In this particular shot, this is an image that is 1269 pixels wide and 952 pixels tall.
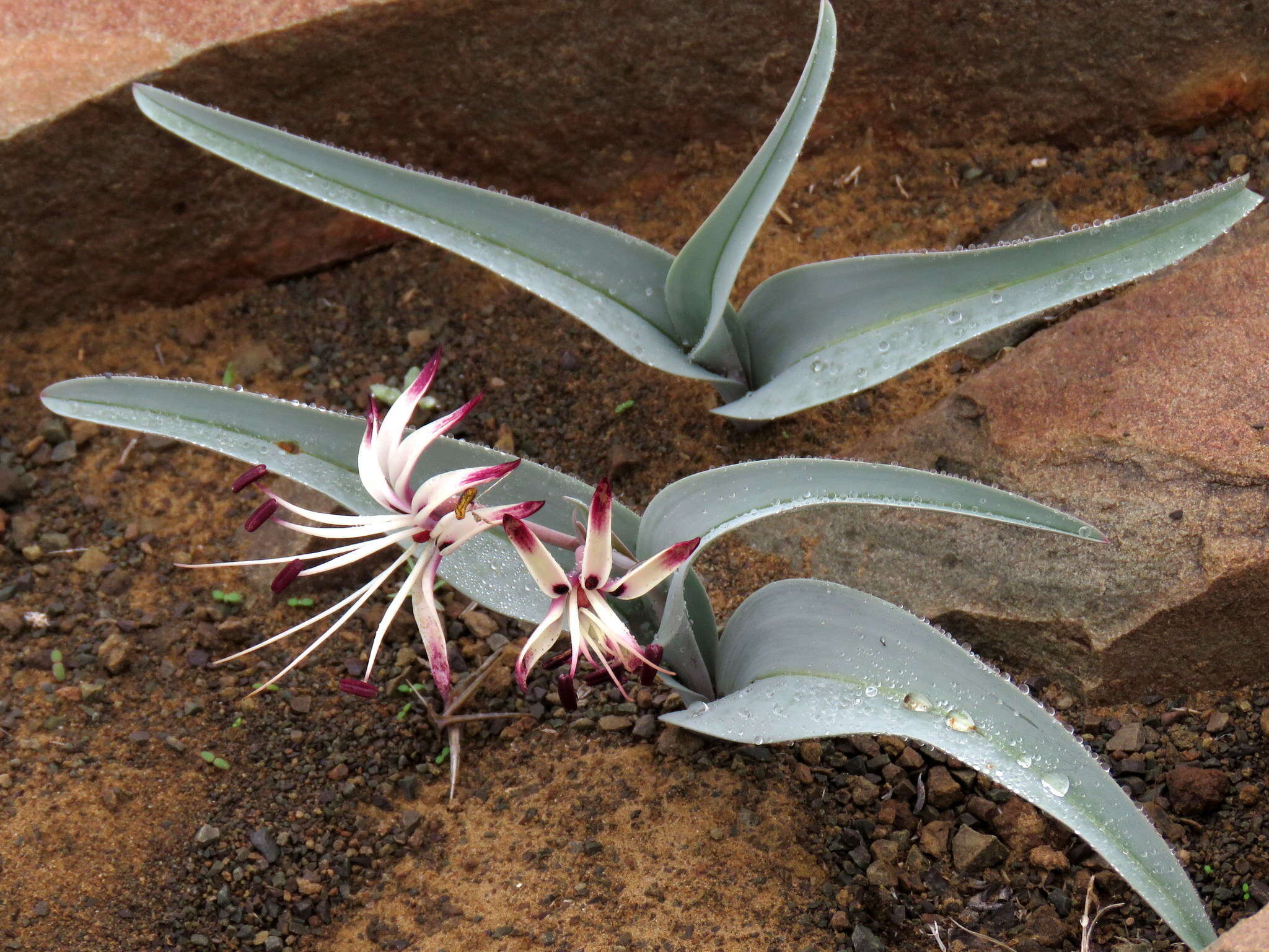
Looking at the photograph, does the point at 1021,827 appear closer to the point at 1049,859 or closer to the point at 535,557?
the point at 1049,859

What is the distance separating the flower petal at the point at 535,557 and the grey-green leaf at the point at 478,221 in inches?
22.0

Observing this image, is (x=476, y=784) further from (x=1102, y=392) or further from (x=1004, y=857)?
(x=1102, y=392)

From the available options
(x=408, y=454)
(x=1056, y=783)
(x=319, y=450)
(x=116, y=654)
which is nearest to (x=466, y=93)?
(x=319, y=450)

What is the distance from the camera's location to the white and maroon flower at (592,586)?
1.01 metres

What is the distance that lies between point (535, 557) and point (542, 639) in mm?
105

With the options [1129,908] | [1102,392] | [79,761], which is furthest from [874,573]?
[79,761]

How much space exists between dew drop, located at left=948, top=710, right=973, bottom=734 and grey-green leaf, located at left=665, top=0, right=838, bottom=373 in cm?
57

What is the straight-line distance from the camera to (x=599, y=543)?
1.04 m

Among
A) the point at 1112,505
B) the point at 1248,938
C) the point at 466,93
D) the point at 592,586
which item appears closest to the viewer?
the point at 1248,938

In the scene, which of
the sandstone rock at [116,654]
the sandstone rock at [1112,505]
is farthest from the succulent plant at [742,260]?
the sandstone rock at [116,654]

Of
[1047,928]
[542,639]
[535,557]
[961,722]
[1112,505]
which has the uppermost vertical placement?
[535,557]

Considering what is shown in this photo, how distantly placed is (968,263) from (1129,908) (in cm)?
71

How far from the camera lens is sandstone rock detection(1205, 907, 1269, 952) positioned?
95 centimetres

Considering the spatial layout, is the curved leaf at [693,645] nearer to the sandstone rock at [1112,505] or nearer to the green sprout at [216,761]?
the sandstone rock at [1112,505]
